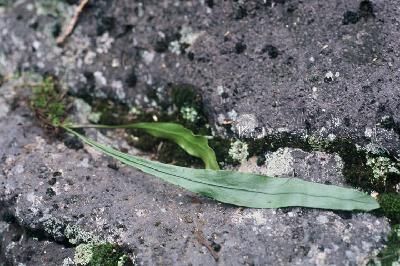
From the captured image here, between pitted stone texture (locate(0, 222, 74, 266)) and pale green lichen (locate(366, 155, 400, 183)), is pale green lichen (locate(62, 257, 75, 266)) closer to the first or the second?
pitted stone texture (locate(0, 222, 74, 266))

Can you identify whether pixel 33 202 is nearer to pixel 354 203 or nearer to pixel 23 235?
pixel 23 235

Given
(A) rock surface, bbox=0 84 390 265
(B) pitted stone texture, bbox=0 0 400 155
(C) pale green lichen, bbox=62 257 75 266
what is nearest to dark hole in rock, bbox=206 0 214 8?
(B) pitted stone texture, bbox=0 0 400 155

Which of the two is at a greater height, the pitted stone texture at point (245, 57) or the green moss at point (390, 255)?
the pitted stone texture at point (245, 57)

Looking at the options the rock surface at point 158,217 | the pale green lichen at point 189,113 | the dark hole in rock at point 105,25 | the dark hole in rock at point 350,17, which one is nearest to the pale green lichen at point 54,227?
→ the rock surface at point 158,217

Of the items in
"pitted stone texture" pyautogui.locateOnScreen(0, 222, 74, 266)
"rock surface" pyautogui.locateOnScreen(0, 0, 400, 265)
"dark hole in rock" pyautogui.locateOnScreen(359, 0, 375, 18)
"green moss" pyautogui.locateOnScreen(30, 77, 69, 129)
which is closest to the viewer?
"rock surface" pyautogui.locateOnScreen(0, 0, 400, 265)

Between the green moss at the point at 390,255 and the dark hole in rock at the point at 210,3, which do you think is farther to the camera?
the dark hole in rock at the point at 210,3

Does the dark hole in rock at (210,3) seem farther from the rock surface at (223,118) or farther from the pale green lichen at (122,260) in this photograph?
the pale green lichen at (122,260)

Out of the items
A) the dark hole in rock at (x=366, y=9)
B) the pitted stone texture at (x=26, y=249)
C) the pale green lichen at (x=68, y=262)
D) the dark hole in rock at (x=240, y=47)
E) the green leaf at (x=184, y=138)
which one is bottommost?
the pitted stone texture at (x=26, y=249)
